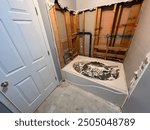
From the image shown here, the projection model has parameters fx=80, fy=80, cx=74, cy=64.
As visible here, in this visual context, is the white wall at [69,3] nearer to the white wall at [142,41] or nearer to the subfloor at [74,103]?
the white wall at [142,41]

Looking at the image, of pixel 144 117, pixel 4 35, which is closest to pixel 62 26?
pixel 4 35

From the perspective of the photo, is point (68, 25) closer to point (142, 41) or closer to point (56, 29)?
point (56, 29)

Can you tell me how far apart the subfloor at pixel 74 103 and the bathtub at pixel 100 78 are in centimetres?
12

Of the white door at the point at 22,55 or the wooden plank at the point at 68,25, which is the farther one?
the wooden plank at the point at 68,25

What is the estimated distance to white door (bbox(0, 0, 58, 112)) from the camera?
0.94 m

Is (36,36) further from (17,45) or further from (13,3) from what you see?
(13,3)

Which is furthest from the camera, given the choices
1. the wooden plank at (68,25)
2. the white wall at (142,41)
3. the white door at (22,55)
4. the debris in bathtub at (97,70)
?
the wooden plank at (68,25)

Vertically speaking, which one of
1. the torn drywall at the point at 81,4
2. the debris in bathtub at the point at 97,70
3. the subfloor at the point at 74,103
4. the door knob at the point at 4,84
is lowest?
the subfloor at the point at 74,103

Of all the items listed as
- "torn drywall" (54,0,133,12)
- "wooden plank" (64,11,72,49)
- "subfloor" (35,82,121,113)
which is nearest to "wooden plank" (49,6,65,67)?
"torn drywall" (54,0,133,12)

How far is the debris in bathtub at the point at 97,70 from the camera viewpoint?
5.85ft

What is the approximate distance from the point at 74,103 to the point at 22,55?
1.27 metres

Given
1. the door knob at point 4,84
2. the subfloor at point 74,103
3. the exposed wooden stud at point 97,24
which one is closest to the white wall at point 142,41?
the subfloor at point 74,103

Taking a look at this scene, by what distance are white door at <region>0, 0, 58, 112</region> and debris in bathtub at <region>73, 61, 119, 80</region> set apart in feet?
2.91

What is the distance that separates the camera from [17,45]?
1.06 meters
